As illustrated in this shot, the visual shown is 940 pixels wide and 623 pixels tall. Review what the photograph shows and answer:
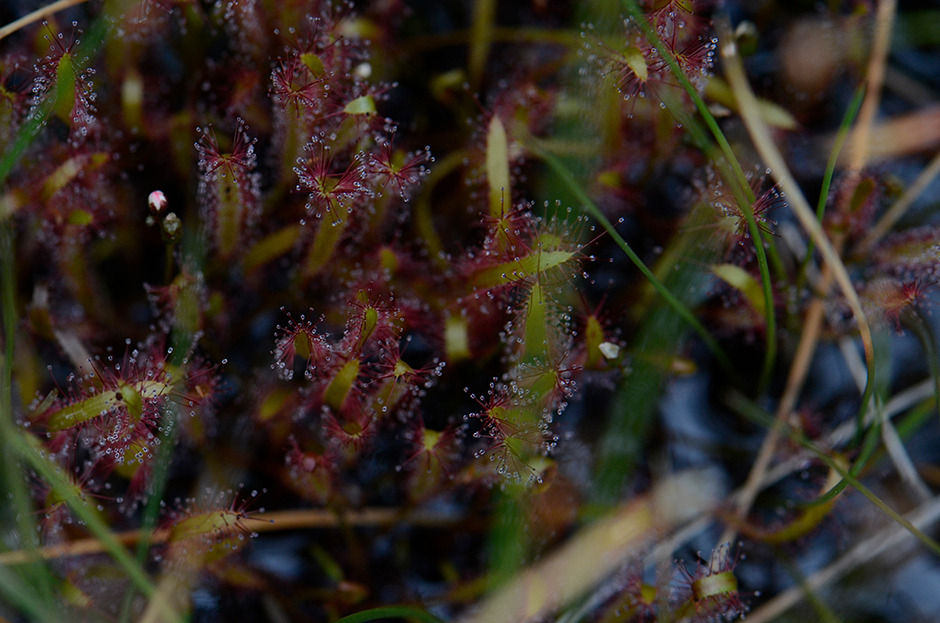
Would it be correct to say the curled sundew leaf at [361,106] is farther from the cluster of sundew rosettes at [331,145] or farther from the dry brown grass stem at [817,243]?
the dry brown grass stem at [817,243]

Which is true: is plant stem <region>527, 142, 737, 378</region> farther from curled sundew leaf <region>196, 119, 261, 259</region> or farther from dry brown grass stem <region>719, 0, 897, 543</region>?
curled sundew leaf <region>196, 119, 261, 259</region>

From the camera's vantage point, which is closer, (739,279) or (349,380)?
(349,380)

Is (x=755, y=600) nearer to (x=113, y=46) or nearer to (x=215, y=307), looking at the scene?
(x=215, y=307)

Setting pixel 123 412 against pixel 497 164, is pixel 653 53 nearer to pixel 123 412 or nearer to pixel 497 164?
pixel 497 164

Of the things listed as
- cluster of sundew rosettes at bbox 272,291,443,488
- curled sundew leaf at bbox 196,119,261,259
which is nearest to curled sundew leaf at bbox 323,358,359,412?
cluster of sundew rosettes at bbox 272,291,443,488

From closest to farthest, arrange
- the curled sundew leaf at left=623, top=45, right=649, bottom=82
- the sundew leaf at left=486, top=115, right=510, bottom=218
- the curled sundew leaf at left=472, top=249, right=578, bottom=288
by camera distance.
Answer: the curled sundew leaf at left=472, top=249, right=578, bottom=288 → the curled sundew leaf at left=623, top=45, right=649, bottom=82 → the sundew leaf at left=486, top=115, right=510, bottom=218

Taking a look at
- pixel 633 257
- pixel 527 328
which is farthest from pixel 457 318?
pixel 633 257

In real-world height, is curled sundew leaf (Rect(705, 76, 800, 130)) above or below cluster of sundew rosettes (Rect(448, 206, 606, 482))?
above
